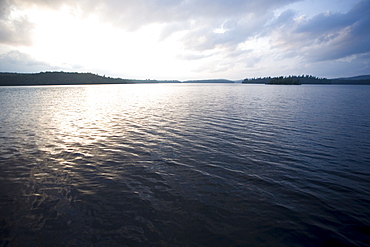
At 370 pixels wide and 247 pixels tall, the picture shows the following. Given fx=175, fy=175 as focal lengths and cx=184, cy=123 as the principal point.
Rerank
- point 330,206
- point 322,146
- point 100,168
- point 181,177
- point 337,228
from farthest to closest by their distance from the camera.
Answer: point 322,146 → point 100,168 → point 181,177 → point 330,206 → point 337,228

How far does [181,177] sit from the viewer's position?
38.4ft

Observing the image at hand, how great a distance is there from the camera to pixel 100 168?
12.8m

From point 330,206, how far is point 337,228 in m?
1.63

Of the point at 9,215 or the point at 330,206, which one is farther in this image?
the point at 330,206

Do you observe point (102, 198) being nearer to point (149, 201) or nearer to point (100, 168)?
point (149, 201)

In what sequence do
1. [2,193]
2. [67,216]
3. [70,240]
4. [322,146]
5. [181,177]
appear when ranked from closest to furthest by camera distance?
[70,240]
[67,216]
[2,193]
[181,177]
[322,146]

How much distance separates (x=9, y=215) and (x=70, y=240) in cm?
388

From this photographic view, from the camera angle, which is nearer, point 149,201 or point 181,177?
point 149,201

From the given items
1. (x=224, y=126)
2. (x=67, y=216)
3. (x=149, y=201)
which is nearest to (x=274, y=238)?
(x=149, y=201)

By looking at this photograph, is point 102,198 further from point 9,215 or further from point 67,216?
point 9,215

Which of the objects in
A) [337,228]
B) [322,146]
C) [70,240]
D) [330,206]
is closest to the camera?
[70,240]

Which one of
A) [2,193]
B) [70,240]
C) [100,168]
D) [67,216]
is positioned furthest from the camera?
[100,168]

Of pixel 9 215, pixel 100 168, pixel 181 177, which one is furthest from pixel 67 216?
pixel 181 177

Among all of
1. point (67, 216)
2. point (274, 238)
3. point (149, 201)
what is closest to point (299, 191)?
point (274, 238)
